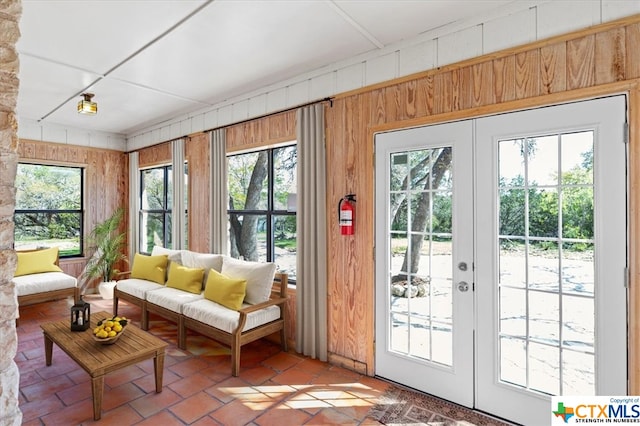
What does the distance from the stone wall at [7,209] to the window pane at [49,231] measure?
518 centimetres

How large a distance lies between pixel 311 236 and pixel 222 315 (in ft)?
3.63

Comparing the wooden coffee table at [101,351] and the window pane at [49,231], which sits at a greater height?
the window pane at [49,231]

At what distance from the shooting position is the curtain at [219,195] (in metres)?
4.19

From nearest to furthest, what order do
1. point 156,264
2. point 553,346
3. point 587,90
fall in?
point 587,90 → point 553,346 → point 156,264

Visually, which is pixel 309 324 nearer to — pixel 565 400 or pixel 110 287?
pixel 565 400

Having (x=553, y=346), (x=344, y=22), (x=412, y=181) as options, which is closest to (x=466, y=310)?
(x=553, y=346)

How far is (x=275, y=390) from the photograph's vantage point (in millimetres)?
2639

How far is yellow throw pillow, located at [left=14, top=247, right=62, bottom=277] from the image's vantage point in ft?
15.2

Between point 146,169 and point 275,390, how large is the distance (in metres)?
4.74

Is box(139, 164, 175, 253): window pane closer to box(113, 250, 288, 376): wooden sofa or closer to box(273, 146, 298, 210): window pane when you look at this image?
box(113, 250, 288, 376): wooden sofa

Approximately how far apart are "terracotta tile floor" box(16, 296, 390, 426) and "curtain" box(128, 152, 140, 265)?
2521 mm

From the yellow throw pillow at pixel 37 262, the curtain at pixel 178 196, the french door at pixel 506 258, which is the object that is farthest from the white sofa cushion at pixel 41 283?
the french door at pixel 506 258

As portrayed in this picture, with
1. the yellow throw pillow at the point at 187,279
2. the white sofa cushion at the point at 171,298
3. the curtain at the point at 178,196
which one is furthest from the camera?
the curtain at the point at 178,196

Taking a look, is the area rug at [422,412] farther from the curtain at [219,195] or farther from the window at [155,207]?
the window at [155,207]
